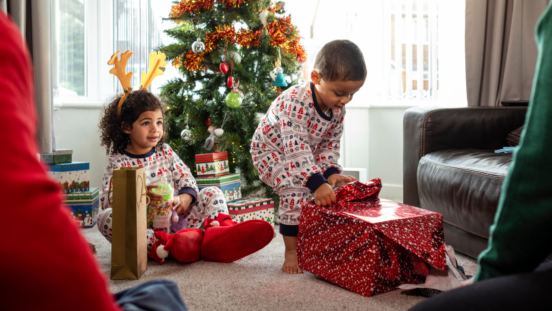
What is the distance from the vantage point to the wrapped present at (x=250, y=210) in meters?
2.06

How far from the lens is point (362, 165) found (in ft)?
10.7

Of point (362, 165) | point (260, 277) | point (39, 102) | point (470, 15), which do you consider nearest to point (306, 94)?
point (260, 277)

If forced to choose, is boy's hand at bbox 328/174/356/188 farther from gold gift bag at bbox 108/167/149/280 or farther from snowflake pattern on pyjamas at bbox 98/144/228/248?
gold gift bag at bbox 108/167/149/280

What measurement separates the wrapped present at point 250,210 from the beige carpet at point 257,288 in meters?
0.40

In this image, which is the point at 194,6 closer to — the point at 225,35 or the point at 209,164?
the point at 225,35

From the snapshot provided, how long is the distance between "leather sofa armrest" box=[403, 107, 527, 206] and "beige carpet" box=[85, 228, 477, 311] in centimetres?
50

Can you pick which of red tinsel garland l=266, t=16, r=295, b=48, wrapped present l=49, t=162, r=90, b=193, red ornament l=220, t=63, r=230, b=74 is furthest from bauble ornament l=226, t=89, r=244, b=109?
wrapped present l=49, t=162, r=90, b=193

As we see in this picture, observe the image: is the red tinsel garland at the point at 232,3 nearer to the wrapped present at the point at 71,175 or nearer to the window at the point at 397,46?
the window at the point at 397,46

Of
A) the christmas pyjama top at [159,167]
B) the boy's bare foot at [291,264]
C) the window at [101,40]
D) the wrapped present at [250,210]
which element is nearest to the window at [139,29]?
the window at [101,40]

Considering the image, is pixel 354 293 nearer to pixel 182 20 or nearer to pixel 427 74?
pixel 182 20

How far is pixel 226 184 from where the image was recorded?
222 centimetres

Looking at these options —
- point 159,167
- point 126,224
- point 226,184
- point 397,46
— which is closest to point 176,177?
point 159,167

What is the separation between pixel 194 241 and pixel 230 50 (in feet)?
3.97

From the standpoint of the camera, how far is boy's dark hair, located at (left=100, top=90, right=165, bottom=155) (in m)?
1.83
